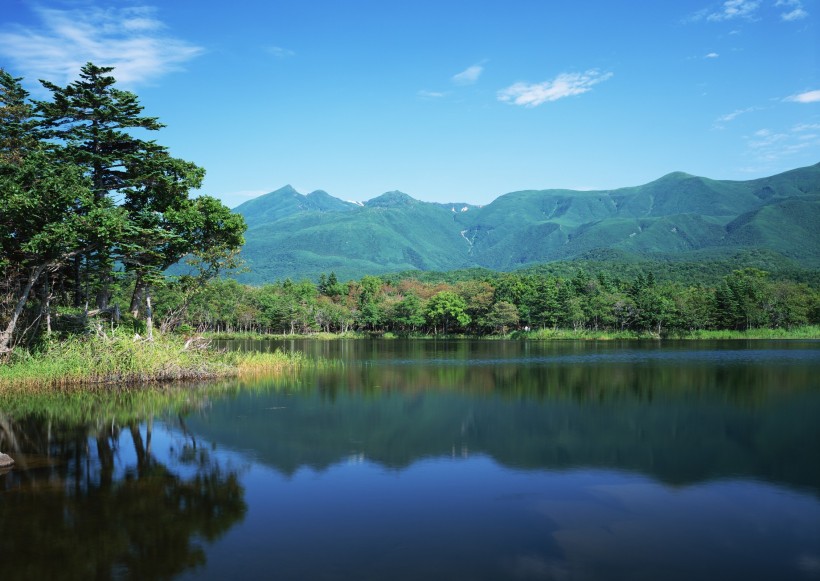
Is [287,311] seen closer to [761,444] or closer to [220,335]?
[220,335]

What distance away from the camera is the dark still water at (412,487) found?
26.9ft

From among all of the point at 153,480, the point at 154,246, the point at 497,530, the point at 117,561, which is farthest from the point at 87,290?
the point at 497,530

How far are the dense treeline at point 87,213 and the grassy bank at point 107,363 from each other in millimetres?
1143

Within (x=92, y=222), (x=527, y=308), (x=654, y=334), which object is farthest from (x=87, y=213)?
(x=654, y=334)

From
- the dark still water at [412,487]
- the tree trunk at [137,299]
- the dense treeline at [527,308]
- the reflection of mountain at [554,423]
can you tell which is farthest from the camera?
the dense treeline at [527,308]

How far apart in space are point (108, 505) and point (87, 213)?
15.0 meters

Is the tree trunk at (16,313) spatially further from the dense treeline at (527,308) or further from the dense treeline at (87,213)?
the dense treeline at (527,308)

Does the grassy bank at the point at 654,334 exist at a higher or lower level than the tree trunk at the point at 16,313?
lower

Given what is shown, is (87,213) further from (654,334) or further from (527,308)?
(654,334)

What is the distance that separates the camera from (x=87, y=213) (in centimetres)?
2198

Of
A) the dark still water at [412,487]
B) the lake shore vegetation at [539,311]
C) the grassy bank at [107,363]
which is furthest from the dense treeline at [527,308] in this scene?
the dark still water at [412,487]

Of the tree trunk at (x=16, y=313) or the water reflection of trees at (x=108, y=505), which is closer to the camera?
the water reflection of trees at (x=108, y=505)

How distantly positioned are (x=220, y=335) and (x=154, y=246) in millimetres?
59016

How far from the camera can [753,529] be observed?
942cm
